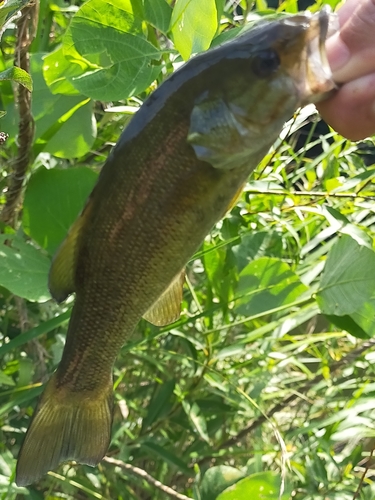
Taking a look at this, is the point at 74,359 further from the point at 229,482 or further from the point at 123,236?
the point at 229,482

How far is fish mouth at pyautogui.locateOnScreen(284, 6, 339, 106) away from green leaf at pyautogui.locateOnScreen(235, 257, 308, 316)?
1.19 ft

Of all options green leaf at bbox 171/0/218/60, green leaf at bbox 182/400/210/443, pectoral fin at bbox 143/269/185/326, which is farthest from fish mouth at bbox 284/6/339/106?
green leaf at bbox 182/400/210/443

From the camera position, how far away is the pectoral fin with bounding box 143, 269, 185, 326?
23.5 inches

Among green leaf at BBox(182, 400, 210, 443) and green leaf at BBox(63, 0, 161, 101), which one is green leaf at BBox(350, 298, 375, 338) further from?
green leaf at BBox(63, 0, 161, 101)

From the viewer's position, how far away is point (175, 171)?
1.55 ft

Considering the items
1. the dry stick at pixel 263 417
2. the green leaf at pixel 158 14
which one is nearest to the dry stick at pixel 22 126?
the green leaf at pixel 158 14

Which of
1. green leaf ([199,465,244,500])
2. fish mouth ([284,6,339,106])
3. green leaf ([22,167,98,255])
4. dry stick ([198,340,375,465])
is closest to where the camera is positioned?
fish mouth ([284,6,339,106])

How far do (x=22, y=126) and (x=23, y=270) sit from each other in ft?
0.60

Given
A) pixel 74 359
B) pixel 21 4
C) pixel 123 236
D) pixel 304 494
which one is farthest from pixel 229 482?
pixel 21 4

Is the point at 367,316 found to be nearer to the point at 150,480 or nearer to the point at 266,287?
the point at 266,287

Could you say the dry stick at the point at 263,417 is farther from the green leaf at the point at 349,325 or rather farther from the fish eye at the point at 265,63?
the fish eye at the point at 265,63

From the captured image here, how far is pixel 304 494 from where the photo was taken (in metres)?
0.98

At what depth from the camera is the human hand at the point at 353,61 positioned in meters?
0.48

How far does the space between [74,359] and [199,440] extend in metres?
0.57
